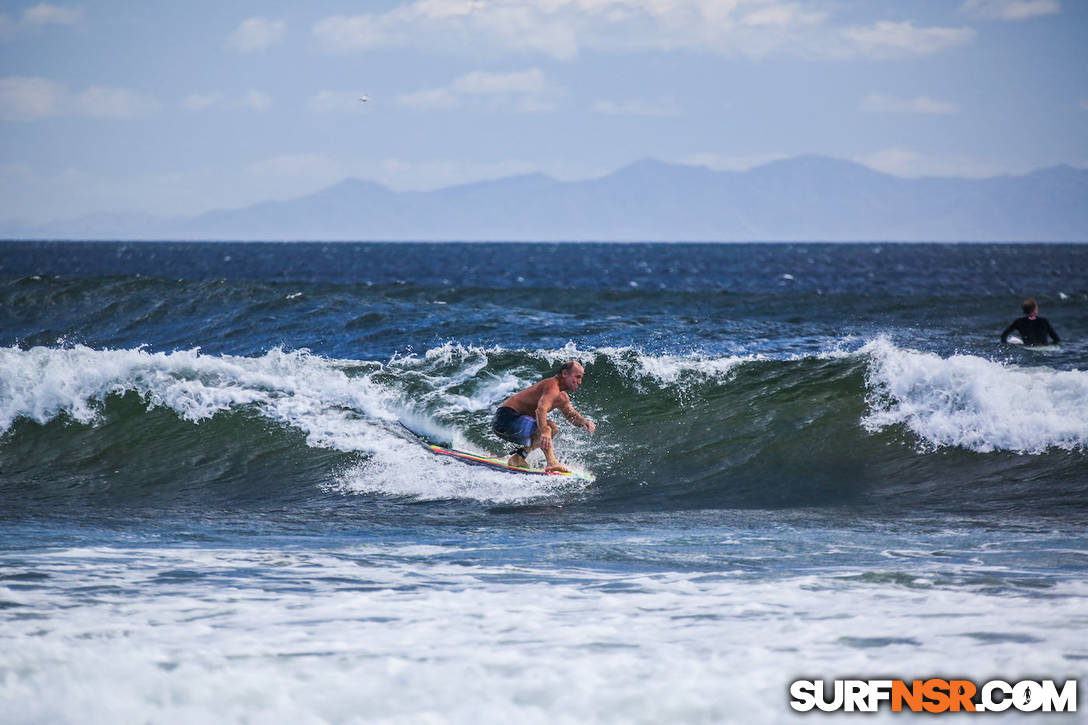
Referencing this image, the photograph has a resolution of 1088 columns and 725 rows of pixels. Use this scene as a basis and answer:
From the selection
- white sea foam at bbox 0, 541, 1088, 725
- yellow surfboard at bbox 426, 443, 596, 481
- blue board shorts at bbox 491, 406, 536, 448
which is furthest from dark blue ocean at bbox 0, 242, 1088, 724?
blue board shorts at bbox 491, 406, 536, 448

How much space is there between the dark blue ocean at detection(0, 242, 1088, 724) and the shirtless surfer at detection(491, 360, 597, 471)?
414mm

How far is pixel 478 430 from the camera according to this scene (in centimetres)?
1334

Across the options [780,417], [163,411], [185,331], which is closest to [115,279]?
[185,331]

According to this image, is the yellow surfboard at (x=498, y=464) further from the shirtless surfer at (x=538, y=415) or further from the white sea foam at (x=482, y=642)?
the white sea foam at (x=482, y=642)

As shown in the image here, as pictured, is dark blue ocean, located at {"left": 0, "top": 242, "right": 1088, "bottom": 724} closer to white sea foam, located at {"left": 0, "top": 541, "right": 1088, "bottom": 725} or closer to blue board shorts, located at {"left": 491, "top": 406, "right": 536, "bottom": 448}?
white sea foam, located at {"left": 0, "top": 541, "right": 1088, "bottom": 725}

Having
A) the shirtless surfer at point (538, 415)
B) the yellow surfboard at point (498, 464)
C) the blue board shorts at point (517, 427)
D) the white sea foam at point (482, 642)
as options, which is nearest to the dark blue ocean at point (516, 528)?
the white sea foam at point (482, 642)

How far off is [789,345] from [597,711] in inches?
679

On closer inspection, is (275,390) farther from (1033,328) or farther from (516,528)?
(1033,328)

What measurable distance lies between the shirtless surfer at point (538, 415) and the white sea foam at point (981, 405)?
4425mm

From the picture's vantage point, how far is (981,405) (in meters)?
12.4

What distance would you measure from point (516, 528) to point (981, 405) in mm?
Answer: 6773

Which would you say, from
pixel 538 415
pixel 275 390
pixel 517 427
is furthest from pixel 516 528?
pixel 275 390

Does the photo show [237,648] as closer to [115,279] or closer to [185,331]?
[185,331]

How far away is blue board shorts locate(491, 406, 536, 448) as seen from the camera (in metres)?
11.2
